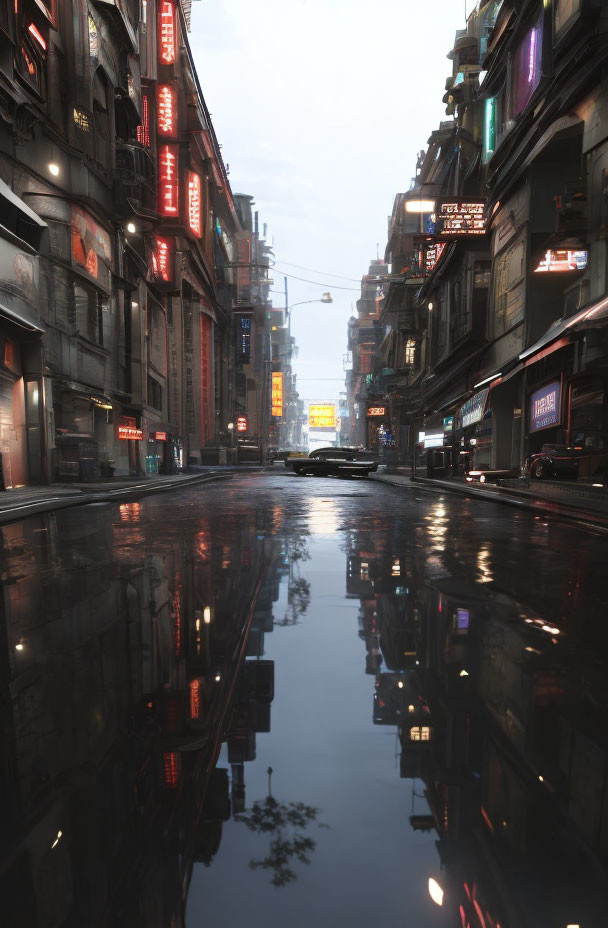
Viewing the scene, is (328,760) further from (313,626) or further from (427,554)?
(427,554)

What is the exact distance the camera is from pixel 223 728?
7.58 feet

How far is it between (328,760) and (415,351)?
50.1 meters

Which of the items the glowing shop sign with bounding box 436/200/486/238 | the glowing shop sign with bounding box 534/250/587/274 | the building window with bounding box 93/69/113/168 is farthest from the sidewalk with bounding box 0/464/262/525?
the glowing shop sign with bounding box 436/200/486/238

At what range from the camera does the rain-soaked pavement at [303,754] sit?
1.44 m

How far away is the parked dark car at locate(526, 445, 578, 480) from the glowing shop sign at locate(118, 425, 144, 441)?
18.7 meters

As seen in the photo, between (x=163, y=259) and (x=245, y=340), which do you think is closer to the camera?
(x=163, y=259)

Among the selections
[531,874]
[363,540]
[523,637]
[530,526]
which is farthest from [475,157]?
[531,874]

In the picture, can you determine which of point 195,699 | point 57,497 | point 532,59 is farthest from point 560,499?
point 532,59

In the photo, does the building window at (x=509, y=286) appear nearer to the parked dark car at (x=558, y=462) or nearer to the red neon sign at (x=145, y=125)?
the parked dark car at (x=558, y=462)

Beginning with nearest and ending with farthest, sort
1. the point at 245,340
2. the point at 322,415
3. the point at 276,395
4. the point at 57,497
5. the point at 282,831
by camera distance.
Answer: the point at 282,831, the point at 57,497, the point at 245,340, the point at 276,395, the point at 322,415

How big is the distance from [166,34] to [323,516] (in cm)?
4210

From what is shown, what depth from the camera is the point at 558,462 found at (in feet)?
56.7

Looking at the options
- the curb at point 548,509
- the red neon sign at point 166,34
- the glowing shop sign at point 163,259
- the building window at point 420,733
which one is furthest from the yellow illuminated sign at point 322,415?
the building window at point 420,733

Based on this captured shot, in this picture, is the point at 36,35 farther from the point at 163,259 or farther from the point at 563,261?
the point at 563,261
